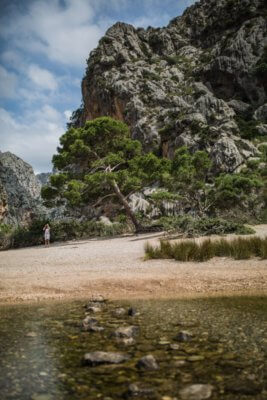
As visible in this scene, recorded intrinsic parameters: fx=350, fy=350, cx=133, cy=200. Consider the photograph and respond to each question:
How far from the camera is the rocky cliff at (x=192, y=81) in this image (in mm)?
45469

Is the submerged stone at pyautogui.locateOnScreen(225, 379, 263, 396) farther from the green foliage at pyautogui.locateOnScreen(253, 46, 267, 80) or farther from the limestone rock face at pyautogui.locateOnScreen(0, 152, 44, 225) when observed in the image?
the green foliage at pyautogui.locateOnScreen(253, 46, 267, 80)

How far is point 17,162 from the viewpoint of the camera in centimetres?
7019

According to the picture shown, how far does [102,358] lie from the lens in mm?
4129

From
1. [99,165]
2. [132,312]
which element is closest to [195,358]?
[132,312]

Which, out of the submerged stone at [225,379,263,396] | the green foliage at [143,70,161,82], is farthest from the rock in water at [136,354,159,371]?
the green foliage at [143,70,161,82]

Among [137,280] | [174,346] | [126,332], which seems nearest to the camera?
[174,346]

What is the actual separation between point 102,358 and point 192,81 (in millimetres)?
62500

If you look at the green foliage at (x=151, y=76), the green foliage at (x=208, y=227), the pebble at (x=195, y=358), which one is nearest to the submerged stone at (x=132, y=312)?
the pebble at (x=195, y=358)

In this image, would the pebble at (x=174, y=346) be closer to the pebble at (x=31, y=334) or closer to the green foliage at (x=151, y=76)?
the pebble at (x=31, y=334)

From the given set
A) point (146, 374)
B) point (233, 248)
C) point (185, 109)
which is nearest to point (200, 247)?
point (233, 248)

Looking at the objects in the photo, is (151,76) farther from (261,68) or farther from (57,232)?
(57,232)

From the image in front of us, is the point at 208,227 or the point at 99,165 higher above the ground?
the point at 99,165

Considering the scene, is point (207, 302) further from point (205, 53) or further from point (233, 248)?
point (205, 53)

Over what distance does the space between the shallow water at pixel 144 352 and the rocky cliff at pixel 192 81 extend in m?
33.2
